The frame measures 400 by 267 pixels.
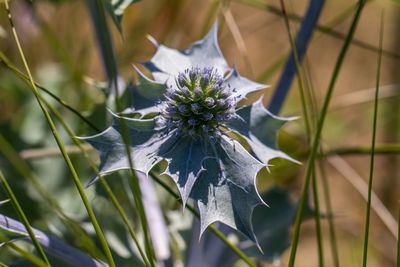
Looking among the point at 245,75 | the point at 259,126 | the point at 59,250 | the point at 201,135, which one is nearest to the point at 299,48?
the point at 259,126

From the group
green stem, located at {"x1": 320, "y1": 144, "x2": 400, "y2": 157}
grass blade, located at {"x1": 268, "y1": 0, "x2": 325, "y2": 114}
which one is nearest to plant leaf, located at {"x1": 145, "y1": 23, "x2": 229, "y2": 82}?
grass blade, located at {"x1": 268, "y1": 0, "x2": 325, "y2": 114}

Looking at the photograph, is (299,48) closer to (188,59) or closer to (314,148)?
(188,59)

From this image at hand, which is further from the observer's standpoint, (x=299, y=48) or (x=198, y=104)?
(x=299, y=48)

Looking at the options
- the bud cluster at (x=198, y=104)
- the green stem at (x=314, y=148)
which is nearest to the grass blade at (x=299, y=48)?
the bud cluster at (x=198, y=104)

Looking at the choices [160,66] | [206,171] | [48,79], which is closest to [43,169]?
[48,79]

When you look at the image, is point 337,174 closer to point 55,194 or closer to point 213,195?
point 55,194

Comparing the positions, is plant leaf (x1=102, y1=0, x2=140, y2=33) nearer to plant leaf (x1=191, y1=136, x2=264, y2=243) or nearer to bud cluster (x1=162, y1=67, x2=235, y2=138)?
bud cluster (x1=162, y1=67, x2=235, y2=138)
